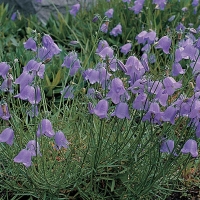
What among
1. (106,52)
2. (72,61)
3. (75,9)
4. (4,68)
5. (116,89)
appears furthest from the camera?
(75,9)

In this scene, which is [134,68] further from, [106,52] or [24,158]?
[24,158]

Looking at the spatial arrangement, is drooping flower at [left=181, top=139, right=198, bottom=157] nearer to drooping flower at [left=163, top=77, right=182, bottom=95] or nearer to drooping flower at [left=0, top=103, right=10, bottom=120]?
drooping flower at [left=163, top=77, right=182, bottom=95]

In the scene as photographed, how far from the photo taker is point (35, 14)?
473cm

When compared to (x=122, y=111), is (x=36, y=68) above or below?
above

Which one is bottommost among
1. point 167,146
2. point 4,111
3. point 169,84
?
point 167,146

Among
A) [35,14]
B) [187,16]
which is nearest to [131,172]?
[187,16]

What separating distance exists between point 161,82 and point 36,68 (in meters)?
0.53

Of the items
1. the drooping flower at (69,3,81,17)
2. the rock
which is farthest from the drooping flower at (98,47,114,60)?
the rock

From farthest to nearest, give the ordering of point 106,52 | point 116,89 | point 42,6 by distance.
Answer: point 42,6
point 106,52
point 116,89

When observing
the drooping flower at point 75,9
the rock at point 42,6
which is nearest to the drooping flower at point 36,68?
the drooping flower at point 75,9

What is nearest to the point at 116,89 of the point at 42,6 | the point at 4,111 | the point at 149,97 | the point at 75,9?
the point at 149,97

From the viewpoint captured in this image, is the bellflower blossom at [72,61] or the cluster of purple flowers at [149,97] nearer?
the cluster of purple flowers at [149,97]

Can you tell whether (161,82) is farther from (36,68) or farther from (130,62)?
(36,68)

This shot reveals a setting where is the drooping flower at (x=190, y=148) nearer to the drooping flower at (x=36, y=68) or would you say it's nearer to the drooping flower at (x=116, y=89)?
the drooping flower at (x=116, y=89)
